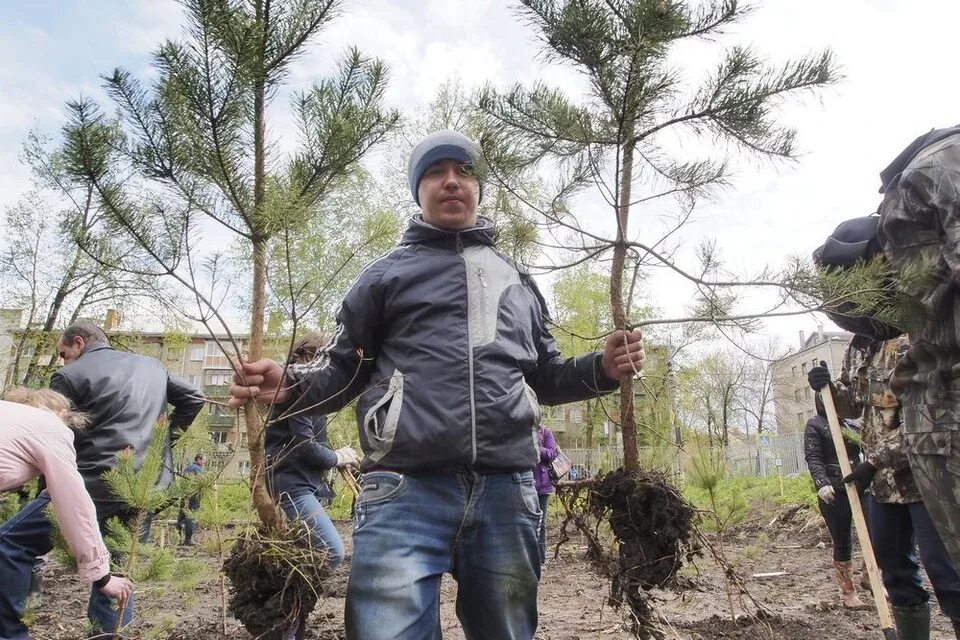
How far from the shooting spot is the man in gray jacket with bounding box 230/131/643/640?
1.71 meters

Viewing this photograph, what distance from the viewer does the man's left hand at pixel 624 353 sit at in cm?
209

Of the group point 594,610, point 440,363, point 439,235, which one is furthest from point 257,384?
point 594,610

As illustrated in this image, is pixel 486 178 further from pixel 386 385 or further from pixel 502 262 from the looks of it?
pixel 386 385

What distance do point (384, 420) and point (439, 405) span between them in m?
0.16

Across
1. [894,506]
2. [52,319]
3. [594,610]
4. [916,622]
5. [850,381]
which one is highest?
[52,319]

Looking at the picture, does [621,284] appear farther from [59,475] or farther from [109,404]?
[109,404]

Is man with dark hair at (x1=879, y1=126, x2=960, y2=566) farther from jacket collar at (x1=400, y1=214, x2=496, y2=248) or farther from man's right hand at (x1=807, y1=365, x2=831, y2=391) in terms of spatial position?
man's right hand at (x1=807, y1=365, x2=831, y2=391)

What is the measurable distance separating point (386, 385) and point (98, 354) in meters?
2.57

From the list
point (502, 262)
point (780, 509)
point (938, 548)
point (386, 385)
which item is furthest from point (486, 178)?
point (780, 509)

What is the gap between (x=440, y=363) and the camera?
72.5 inches

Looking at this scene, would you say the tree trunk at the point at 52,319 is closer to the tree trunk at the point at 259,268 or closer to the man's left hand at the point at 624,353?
the tree trunk at the point at 259,268

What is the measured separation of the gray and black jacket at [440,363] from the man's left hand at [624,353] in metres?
0.08

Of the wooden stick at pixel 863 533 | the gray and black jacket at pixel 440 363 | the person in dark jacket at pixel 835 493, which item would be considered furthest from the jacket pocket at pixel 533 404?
the person in dark jacket at pixel 835 493

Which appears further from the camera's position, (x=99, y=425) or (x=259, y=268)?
(x=99, y=425)
